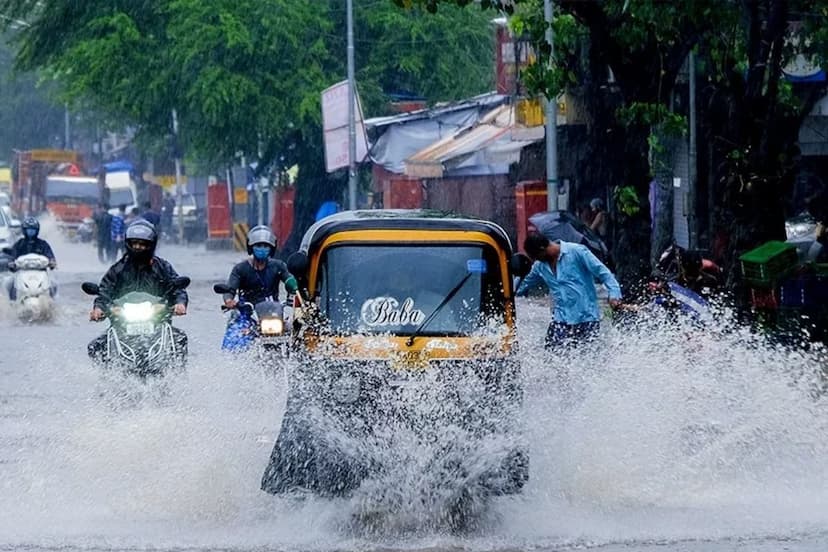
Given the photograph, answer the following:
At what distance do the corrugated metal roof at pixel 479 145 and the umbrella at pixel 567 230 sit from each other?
857 cm

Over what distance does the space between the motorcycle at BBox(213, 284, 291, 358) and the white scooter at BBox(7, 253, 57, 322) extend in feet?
35.5

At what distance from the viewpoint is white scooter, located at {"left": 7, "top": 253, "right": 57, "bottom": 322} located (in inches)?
891

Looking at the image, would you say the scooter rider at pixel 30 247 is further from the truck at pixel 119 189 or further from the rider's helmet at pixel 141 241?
the truck at pixel 119 189

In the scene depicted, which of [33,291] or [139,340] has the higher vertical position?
[139,340]

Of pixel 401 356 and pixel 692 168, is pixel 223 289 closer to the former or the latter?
pixel 401 356

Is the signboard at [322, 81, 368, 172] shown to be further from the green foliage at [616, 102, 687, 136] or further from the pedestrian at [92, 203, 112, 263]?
the green foliage at [616, 102, 687, 136]

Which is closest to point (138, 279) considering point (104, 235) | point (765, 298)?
point (765, 298)

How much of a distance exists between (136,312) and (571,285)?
111 inches

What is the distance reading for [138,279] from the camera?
12016 mm

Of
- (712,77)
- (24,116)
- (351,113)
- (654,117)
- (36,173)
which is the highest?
(24,116)

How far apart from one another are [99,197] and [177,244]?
768cm

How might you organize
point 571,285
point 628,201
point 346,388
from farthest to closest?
point 628,201 → point 571,285 → point 346,388

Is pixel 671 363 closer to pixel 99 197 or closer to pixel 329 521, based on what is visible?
Answer: pixel 329 521

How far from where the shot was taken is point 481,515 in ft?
28.4
